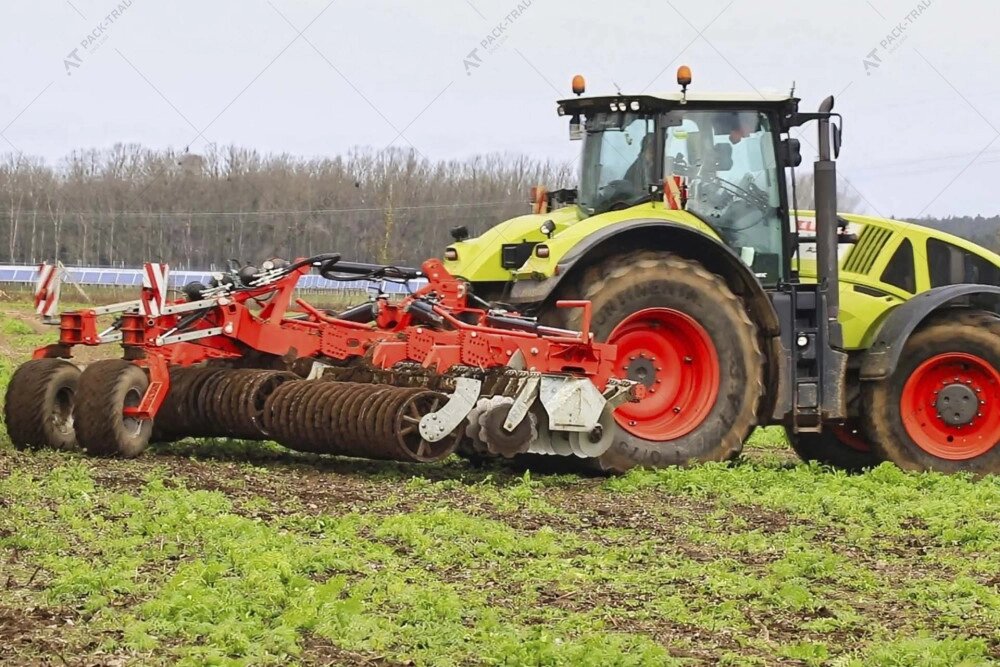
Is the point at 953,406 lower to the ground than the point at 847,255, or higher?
lower

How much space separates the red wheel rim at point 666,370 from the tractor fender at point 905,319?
4.10ft

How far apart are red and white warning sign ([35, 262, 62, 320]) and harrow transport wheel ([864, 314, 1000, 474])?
5910 mm

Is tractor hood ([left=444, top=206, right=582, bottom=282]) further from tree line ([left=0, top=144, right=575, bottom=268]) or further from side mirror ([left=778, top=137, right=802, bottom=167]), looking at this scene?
tree line ([left=0, top=144, right=575, bottom=268])

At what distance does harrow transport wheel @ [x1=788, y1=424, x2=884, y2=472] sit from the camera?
37.2 feet

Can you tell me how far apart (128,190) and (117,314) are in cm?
4204

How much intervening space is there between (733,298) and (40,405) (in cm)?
480

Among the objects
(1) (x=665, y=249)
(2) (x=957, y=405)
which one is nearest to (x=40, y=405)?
(1) (x=665, y=249)

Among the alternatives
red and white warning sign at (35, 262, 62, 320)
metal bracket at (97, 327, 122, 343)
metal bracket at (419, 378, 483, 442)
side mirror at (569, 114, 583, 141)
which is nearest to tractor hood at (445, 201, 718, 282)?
side mirror at (569, 114, 583, 141)

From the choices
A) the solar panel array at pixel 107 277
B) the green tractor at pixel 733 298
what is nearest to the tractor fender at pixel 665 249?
the green tractor at pixel 733 298

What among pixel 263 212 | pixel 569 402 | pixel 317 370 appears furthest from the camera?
pixel 263 212

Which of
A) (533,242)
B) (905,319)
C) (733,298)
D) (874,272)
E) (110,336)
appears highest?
(533,242)

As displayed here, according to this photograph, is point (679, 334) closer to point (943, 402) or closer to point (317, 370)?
point (943, 402)

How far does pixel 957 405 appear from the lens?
1045cm

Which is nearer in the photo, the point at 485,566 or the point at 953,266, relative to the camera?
the point at 485,566
